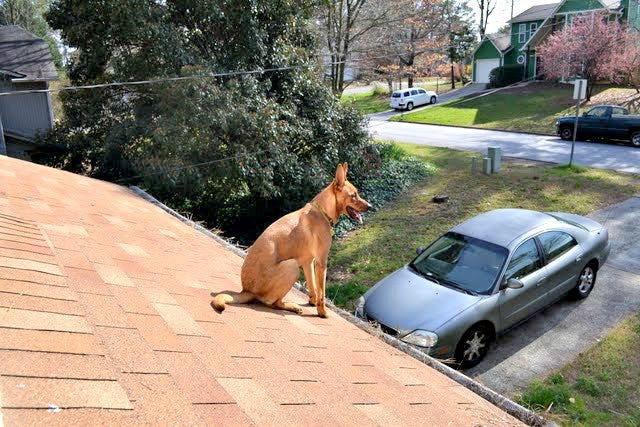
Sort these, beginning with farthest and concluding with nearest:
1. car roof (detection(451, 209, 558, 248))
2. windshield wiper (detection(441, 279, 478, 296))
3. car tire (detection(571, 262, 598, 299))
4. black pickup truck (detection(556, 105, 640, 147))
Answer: black pickup truck (detection(556, 105, 640, 147)) → car tire (detection(571, 262, 598, 299)) → car roof (detection(451, 209, 558, 248)) → windshield wiper (detection(441, 279, 478, 296))

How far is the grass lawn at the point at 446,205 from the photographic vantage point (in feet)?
36.8

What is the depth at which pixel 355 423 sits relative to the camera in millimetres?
2549

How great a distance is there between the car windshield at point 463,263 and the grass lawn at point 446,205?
2198mm

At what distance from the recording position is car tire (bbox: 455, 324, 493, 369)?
6661mm

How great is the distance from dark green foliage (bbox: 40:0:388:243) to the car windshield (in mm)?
5031

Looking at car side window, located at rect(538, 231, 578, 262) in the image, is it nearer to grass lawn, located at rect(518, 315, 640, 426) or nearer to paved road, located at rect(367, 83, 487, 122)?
grass lawn, located at rect(518, 315, 640, 426)

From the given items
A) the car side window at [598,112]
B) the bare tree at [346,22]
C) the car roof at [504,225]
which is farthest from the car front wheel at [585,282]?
the bare tree at [346,22]

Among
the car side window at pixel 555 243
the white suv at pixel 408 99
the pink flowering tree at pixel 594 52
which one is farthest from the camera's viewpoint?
the white suv at pixel 408 99

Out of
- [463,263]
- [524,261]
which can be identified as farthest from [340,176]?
[524,261]

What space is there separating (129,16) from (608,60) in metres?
28.4

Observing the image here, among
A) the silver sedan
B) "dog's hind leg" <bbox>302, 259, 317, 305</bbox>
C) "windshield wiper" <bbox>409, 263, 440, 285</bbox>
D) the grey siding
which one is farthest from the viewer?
the grey siding

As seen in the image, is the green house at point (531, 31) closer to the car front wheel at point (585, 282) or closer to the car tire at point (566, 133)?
the car tire at point (566, 133)

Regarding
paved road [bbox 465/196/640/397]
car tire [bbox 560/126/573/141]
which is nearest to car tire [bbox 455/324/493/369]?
paved road [bbox 465/196/640/397]

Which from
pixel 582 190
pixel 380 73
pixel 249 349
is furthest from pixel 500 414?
pixel 380 73
